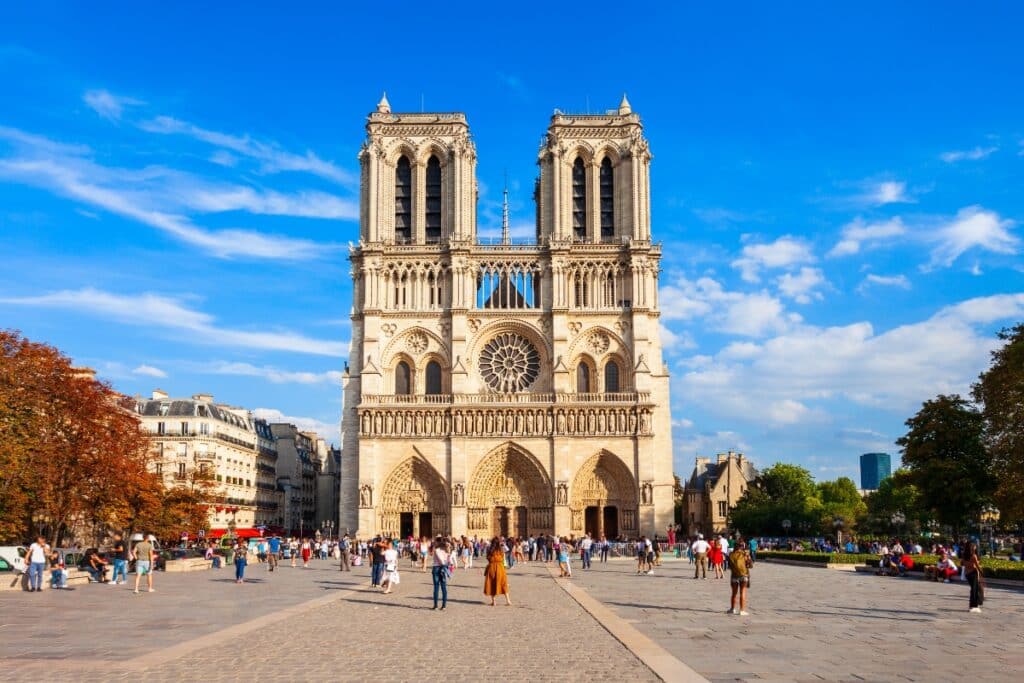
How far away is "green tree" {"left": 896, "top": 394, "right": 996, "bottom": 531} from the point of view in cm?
4222

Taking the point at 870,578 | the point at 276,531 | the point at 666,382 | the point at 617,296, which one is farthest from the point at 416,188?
the point at 870,578

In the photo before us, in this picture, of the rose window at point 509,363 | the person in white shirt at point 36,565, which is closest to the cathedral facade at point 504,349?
the rose window at point 509,363

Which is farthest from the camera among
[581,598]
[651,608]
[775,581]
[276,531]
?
[276,531]

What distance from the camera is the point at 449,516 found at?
60.2 metres

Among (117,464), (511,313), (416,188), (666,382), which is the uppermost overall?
(416,188)

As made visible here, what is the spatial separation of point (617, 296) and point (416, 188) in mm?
13922

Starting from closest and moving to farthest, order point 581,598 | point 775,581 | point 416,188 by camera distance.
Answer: point 581,598, point 775,581, point 416,188

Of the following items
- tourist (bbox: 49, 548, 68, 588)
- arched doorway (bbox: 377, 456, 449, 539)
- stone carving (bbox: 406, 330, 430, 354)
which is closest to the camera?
tourist (bbox: 49, 548, 68, 588)

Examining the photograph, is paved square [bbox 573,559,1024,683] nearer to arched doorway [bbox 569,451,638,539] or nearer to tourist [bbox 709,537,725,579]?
tourist [bbox 709,537,725,579]

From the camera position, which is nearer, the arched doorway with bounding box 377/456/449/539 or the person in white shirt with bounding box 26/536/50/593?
the person in white shirt with bounding box 26/536/50/593

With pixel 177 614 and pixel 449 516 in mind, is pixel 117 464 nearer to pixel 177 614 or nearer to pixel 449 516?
pixel 177 614

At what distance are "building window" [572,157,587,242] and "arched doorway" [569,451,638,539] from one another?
14.0 metres

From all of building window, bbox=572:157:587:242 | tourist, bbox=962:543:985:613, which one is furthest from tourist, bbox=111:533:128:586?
building window, bbox=572:157:587:242

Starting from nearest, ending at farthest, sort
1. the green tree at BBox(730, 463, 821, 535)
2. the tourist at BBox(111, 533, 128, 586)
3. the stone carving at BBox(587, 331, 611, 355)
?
the tourist at BBox(111, 533, 128, 586)
the stone carving at BBox(587, 331, 611, 355)
the green tree at BBox(730, 463, 821, 535)
